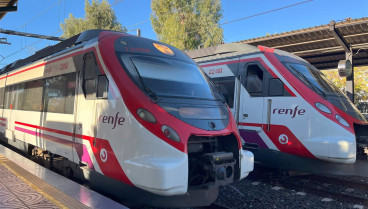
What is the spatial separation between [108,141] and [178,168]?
1106 millimetres

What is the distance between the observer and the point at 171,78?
4.34 metres

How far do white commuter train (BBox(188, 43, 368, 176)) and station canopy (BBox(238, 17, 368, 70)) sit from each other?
16.1ft

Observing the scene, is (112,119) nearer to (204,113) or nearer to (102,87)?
Answer: (102,87)

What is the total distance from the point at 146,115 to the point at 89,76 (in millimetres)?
1400

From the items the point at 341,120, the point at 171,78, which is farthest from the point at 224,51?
the point at 171,78

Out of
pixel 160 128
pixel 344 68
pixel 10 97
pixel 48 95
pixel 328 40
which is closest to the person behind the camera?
pixel 160 128

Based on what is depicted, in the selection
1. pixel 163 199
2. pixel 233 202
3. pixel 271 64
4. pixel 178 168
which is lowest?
pixel 233 202

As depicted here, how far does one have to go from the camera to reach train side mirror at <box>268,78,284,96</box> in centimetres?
600

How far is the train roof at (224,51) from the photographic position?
675 cm

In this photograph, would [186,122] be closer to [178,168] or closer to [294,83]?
[178,168]

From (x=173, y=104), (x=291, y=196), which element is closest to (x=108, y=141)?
(x=173, y=104)

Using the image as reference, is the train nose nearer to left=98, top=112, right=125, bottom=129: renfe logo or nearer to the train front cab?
the train front cab

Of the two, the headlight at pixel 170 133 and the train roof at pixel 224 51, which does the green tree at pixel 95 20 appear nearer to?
the train roof at pixel 224 51

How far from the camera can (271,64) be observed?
6.15 metres
